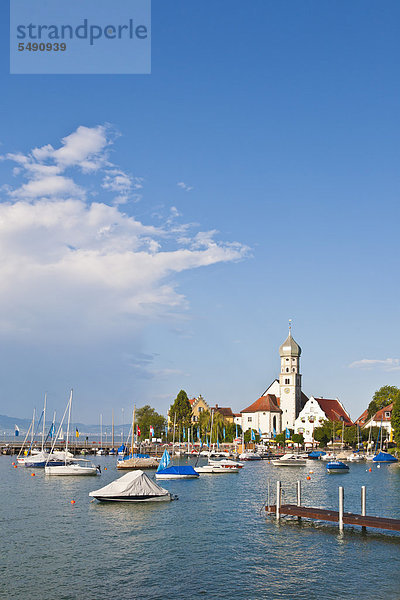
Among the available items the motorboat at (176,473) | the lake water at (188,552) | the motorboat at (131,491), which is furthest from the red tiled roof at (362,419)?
the motorboat at (131,491)

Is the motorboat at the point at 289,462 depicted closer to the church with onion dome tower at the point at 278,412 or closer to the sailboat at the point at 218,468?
the sailboat at the point at 218,468

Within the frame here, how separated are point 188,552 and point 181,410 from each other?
139 meters

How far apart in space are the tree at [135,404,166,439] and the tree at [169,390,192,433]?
660 cm

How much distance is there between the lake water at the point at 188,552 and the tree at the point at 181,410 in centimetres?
10889

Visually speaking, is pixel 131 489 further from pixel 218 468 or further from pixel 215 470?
pixel 218 468

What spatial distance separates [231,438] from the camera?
180750mm

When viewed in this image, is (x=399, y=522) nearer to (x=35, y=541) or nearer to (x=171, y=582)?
(x=171, y=582)

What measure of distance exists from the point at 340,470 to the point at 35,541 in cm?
7608

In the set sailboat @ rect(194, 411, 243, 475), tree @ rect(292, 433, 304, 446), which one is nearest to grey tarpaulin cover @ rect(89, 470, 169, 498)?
sailboat @ rect(194, 411, 243, 475)

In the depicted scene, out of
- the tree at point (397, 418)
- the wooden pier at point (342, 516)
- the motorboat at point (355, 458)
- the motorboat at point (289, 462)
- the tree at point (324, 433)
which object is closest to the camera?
the wooden pier at point (342, 516)

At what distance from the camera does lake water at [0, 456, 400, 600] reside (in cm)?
3225

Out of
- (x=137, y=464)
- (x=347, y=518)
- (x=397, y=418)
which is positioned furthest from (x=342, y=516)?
(x=397, y=418)

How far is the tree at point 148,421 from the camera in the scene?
18350 cm

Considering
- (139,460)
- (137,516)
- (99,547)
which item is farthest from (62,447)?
(99,547)
